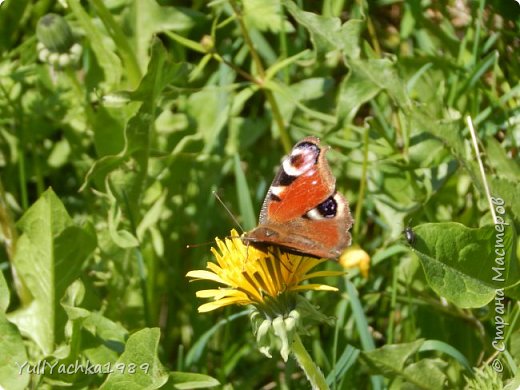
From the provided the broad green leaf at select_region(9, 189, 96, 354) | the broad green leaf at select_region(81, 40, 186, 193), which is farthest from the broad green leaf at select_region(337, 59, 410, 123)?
the broad green leaf at select_region(9, 189, 96, 354)

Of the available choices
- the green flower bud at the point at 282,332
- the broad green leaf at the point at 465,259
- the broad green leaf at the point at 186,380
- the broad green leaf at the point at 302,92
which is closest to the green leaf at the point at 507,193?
the broad green leaf at the point at 465,259

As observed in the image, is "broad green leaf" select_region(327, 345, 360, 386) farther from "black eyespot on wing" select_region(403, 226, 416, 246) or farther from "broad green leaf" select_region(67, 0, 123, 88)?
"broad green leaf" select_region(67, 0, 123, 88)

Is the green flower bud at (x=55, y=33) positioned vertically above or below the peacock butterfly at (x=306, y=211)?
above

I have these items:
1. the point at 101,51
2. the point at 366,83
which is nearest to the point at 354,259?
the point at 366,83

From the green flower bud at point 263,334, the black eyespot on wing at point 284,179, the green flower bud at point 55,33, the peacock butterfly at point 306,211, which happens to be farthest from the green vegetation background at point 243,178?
the black eyespot on wing at point 284,179

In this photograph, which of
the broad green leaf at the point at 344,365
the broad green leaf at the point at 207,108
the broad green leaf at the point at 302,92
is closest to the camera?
the broad green leaf at the point at 344,365

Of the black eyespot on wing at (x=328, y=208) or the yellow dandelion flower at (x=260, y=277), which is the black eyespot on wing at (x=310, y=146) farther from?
the yellow dandelion flower at (x=260, y=277)

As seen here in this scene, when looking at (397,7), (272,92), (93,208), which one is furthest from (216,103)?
(397,7)

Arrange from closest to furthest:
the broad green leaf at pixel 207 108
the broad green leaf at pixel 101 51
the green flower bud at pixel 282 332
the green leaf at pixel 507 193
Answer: the green flower bud at pixel 282 332 → the green leaf at pixel 507 193 → the broad green leaf at pixel 101 51 → the broad green leaf at pixel 207 108

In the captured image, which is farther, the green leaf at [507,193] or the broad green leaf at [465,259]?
the green leaf at [507,193]

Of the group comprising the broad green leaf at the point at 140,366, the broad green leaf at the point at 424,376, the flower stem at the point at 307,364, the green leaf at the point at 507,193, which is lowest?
the broad green leaf at the point at 424,376
